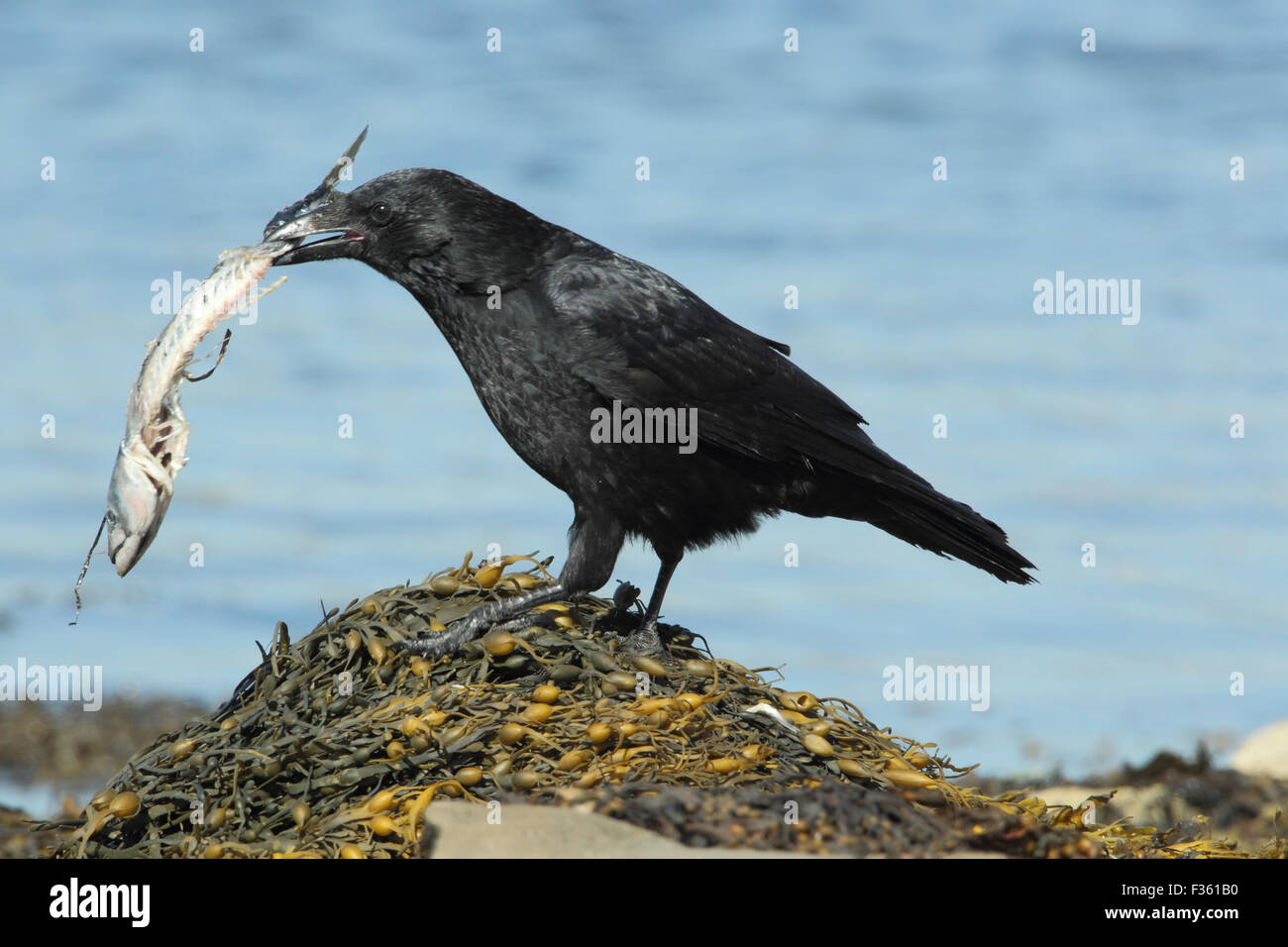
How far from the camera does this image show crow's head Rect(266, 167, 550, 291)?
5.21 metres

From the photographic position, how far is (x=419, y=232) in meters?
5.23

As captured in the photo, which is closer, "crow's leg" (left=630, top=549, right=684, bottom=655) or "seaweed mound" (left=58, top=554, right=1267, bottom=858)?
"seaweed mound" (left=58, top=554, right=1267, bottom=858)

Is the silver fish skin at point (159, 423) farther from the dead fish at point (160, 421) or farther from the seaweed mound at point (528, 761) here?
the seaweed mound at point (528, 761)

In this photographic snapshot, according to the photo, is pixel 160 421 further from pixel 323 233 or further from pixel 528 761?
pixel 528 761

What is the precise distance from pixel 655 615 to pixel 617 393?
89 cm

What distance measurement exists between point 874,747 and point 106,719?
783cm

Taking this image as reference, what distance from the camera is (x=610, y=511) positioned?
5.02 m
